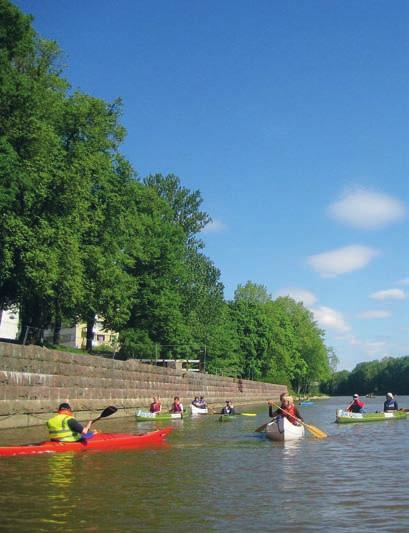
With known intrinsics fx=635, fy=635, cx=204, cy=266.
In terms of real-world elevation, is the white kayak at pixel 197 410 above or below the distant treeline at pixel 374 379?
below

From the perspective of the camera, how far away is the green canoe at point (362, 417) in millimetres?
31734

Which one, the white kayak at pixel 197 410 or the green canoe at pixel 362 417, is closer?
the green canoe at pixel 362 417

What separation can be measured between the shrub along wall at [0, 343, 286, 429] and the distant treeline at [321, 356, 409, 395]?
12948 centimetres

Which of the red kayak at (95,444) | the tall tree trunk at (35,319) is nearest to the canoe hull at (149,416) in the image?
the tall tree trunk at (35,319)

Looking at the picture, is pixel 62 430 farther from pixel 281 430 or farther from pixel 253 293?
pixel 253 293

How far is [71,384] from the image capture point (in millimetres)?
28828

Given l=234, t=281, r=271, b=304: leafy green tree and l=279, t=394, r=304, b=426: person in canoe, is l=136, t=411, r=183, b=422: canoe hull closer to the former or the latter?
l=279, t=394, r=304, b=426: person in canoe

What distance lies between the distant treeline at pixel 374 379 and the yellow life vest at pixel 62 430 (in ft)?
503

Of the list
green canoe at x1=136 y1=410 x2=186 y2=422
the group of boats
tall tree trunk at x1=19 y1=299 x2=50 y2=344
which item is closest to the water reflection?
Answer: the group of boats

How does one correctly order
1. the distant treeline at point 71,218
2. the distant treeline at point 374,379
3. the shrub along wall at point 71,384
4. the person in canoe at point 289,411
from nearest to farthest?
the person in canoe at point 289,411 < the shrub along wall at point 71,384 < the distant treeline at point 71,218 < the distant treeline at point 374,379

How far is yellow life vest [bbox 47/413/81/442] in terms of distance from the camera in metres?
15.9

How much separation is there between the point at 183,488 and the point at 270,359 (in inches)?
3569

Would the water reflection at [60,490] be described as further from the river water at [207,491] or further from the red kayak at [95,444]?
the red kayak at [95,444]

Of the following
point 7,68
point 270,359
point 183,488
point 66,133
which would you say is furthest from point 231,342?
point 183,488
